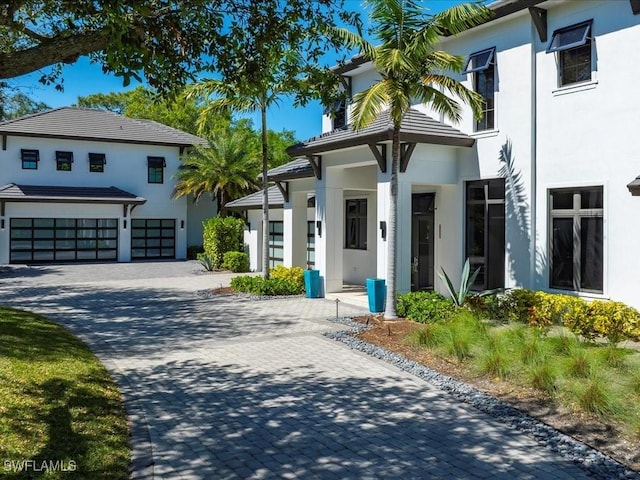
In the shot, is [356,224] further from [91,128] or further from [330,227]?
[91,128]

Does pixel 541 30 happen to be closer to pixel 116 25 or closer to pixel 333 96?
pixel 333 96

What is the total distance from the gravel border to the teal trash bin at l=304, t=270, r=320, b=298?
657 cm

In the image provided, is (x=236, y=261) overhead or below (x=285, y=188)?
below

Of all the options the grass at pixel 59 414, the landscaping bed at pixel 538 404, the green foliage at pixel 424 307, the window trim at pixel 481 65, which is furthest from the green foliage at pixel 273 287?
the window trim at pixel 481 65

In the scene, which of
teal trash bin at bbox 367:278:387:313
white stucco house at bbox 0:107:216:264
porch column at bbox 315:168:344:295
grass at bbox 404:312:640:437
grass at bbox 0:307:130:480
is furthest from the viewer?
white stucco house at bbox 0:107:216:264

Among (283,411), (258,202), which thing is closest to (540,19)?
(283,411)

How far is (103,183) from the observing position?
3281 cm

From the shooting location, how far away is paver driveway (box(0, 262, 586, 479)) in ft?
16.6

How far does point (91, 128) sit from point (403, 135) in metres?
26.1

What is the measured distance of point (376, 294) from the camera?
43.9 feet

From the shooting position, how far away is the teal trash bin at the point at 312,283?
16.2 m

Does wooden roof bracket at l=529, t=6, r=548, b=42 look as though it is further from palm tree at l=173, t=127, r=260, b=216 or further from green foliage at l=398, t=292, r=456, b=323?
palm tree at l=173, t=127, r=260, b=216

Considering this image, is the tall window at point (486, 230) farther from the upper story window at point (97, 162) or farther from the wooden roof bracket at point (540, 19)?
the upper story window at point (97, 162)

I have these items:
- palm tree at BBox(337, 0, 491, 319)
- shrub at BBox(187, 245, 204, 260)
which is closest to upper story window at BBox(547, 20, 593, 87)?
palm tree at BBox(337, 0, 491, 319)
